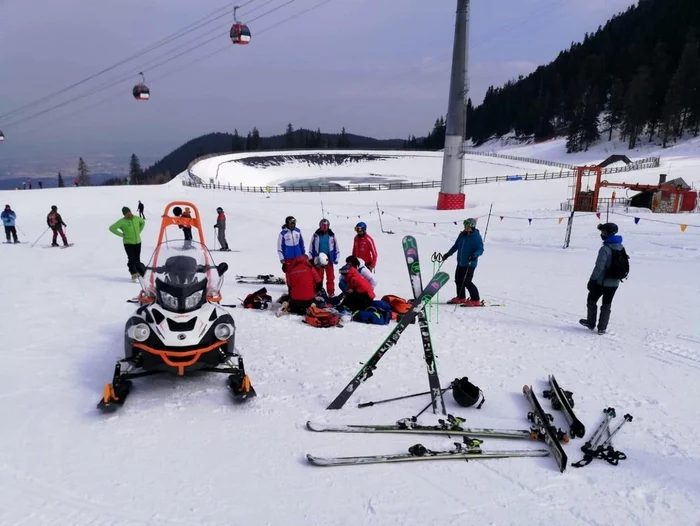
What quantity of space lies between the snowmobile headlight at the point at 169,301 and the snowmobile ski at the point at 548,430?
399cm

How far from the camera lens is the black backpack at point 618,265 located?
7207 millimetres

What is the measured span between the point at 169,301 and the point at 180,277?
0.30m

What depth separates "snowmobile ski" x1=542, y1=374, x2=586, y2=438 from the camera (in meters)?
4.48

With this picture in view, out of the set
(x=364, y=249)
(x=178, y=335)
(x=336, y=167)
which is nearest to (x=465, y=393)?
(x=178, y=335)

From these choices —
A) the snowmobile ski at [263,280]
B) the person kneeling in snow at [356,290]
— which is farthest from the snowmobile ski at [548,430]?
the snowmobile ski at [263,280]

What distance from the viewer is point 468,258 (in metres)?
9.33

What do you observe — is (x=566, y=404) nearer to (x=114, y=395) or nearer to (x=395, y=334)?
(x=395, y=334)

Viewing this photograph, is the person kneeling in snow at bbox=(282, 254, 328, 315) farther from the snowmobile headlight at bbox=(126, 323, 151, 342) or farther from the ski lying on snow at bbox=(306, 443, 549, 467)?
the ski lying on snow at bbox=(306, 443, 549, 467)

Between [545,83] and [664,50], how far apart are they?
34968 mm

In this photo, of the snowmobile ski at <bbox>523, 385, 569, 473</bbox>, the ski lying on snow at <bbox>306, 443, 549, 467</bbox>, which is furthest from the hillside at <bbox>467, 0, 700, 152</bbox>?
the ski lying on snow at <bbox>306, 443, 549, 467</bbox>

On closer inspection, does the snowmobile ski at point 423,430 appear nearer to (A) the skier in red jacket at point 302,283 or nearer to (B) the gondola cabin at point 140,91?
(A) the skier in red jacket at point 302,283

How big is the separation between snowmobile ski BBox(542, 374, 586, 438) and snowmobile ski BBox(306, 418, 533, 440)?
451 mm

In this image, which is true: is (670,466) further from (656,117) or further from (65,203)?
(656,117)

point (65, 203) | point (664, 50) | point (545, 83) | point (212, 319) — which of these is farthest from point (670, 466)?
point (545, 83)
